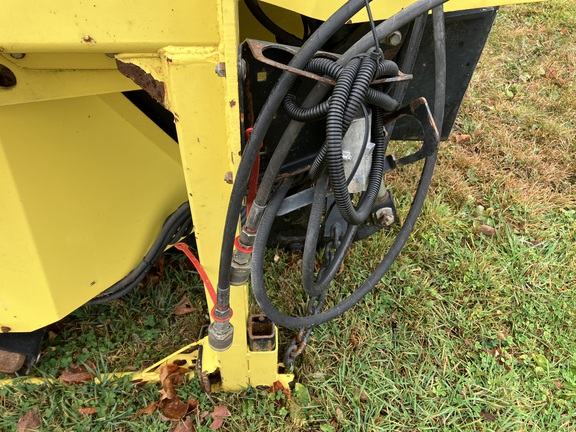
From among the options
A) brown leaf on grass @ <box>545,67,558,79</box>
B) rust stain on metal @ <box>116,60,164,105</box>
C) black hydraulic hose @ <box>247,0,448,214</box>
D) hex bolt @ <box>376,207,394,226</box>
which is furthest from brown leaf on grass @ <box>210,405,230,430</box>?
brown leaf on grass @ <box>545,67,558,79</box>

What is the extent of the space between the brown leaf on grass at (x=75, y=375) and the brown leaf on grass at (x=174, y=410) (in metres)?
0.33

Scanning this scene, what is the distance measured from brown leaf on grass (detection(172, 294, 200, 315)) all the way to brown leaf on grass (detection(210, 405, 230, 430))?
1.46ft

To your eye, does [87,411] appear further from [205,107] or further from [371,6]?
[371,6]

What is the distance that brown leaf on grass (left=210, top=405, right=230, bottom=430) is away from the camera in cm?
166

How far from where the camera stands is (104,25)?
0.81m

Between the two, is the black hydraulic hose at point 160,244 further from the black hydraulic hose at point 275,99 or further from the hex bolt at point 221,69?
the hex bolt at point 221,69

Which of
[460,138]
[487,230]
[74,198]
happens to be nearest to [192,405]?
[74,198]

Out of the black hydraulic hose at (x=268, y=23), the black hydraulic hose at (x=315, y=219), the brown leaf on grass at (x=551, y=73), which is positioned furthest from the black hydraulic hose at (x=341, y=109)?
the brown leaf on grass at (x=551, y=73)

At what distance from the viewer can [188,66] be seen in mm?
879

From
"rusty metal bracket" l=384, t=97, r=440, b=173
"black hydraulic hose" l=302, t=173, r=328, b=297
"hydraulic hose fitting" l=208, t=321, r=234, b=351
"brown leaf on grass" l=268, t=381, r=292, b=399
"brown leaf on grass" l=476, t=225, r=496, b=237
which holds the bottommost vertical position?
"brown leaf on grass" l=268, t=381, r=292, b=399

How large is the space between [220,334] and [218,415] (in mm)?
661

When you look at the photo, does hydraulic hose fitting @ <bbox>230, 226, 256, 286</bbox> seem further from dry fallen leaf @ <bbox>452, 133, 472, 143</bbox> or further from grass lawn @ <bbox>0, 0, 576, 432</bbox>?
dry fallen leaf @ <bbox>452, 133, 472, 143</bbox>

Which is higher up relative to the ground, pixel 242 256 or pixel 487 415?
pixel 242 256

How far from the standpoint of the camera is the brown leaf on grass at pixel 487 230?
234 cm
